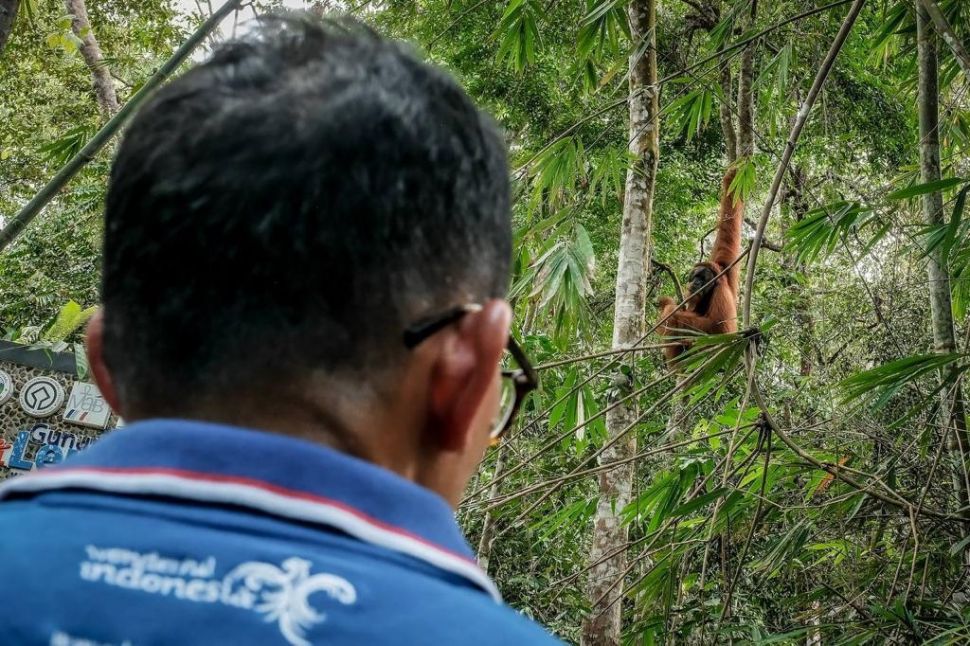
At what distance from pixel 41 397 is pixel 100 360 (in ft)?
23.9

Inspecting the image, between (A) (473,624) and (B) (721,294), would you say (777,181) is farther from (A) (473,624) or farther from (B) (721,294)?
(B) (721,294)

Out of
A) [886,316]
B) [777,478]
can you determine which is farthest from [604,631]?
[886,316]

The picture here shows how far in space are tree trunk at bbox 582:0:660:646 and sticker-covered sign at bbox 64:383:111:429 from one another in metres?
4.76

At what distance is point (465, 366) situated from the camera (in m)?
0.63

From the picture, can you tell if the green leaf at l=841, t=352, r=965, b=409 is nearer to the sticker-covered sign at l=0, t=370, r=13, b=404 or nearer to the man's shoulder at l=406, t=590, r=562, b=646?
the man's shoulder at l=406, t=590, r=562, b=646

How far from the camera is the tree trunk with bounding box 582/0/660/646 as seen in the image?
3492 millimetres

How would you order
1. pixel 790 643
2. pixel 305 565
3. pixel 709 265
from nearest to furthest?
1. pixel 305 565
2. pixel 790 643
3. pixel 709 265

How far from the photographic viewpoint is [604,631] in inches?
135

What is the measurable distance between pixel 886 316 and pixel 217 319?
4.33 m

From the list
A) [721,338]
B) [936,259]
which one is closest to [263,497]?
[721,338]

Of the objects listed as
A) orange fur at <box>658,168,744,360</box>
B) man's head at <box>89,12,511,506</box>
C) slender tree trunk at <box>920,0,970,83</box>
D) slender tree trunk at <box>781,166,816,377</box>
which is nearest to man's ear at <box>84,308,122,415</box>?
man's head at <box>89,12,511,506</box>

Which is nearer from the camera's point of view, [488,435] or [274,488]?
[274,488]

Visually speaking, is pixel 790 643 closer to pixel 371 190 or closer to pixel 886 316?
pixel 886 316

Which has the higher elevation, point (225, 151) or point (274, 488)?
point (225, 151)
